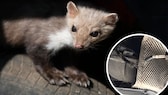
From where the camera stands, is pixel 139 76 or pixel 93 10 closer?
pixel 139 76

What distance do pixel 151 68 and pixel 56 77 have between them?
754 mm

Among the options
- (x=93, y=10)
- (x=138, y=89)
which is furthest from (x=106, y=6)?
(x=138, y=89)

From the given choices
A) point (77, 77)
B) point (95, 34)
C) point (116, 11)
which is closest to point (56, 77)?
point (77, 77)

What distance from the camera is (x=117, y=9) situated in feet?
12.8

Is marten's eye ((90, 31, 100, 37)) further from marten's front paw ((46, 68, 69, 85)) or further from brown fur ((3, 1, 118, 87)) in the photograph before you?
marten's front paw ((46, 68, 69, 85))

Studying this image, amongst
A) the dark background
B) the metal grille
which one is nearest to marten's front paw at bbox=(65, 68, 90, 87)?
the dark background

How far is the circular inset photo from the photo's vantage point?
3.30 m

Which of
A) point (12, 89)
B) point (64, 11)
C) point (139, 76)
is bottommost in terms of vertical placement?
point (12, 89)

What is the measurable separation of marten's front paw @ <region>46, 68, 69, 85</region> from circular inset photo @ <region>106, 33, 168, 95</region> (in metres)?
0.40

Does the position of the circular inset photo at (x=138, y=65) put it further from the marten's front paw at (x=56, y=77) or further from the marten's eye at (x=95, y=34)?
the marten's front paw at (x=56, y=77)

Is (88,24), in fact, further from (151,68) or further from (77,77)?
(151,68)

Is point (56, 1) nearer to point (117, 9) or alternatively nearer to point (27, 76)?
point (117, 9)

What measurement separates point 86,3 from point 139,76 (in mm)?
787

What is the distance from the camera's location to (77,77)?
3.73 m
